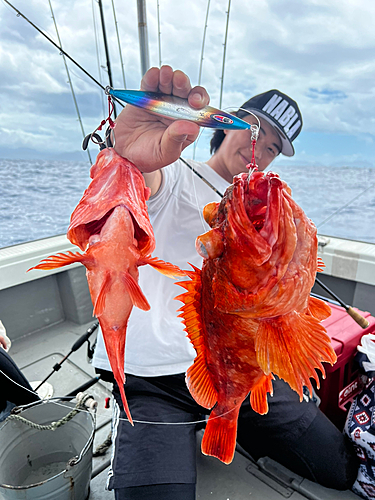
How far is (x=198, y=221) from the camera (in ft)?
6.12

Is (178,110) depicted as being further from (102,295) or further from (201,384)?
(201,384)

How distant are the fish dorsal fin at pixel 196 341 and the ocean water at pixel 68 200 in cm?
132

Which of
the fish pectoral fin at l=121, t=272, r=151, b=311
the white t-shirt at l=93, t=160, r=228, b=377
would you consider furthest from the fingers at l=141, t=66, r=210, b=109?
the white t-shirt at l=93, t=160, r=228, b=377

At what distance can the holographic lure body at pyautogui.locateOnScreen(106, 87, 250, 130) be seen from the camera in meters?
0.83

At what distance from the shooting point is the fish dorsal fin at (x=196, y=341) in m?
1.03

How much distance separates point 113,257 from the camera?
0.72 meters

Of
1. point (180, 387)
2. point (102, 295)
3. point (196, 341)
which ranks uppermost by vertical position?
point (102, 295)

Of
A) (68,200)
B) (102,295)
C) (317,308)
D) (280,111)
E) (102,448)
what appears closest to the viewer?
(102,295)

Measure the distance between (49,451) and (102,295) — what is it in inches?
80.2

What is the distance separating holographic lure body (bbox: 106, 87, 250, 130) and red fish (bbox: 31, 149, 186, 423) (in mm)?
242

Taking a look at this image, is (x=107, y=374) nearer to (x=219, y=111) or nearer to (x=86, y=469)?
(x=86, y=469)

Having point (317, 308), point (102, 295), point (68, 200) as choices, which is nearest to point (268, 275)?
point (317, 308)

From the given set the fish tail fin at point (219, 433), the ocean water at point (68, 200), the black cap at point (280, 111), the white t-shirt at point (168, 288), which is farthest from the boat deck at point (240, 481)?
the black cap at point (280, 111)

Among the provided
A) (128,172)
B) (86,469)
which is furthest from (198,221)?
(86,469)
